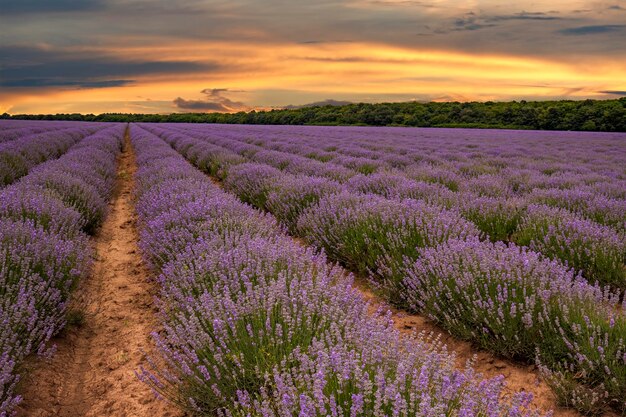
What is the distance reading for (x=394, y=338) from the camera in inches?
71.6

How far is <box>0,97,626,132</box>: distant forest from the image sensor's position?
35156 millimetres

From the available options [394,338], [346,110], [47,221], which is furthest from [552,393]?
[346,110]

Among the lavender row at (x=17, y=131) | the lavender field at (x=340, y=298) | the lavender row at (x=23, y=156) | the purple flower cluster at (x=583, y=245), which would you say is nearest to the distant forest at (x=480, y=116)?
the lavender row at (x=17, y=131)

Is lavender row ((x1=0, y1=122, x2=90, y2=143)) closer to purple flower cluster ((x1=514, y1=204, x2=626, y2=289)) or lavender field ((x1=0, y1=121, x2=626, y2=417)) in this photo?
lavender field ((x1=0, y1=121, x2=626, y2=417))

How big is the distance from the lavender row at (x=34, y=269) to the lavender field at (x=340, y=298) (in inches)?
0.7

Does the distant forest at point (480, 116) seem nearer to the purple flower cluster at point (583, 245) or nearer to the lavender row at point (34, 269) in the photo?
the purple flower cluster at point (583, 245)

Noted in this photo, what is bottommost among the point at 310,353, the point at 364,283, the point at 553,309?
the point at 364,283

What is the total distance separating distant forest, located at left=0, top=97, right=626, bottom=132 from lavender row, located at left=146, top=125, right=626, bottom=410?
118 feet

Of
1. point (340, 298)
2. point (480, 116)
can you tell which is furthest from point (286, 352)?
point (480, 116)

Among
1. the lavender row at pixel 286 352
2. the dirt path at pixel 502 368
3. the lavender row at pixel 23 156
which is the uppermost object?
the lavender row at pixel 23 156

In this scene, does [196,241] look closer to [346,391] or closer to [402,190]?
[346,391]

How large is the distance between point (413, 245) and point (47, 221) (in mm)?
3461

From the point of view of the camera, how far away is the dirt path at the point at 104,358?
244 cm

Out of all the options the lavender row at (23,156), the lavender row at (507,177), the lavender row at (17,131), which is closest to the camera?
the lavender row at (507,177)
